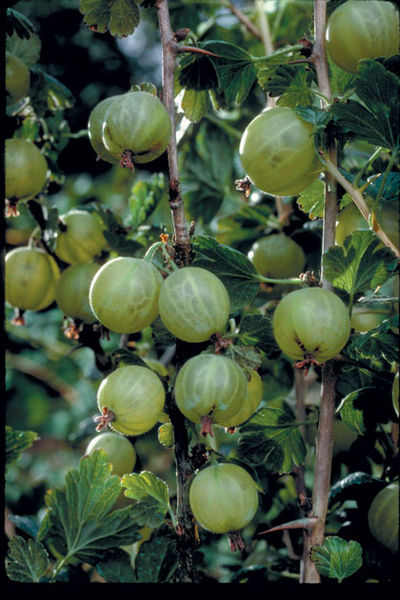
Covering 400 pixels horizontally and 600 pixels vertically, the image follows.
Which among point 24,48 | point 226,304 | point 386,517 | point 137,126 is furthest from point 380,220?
point 24,48

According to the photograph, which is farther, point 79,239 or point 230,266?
point 79,239

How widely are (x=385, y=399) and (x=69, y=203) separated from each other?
5.87 ft

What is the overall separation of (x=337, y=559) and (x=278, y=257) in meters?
0.63

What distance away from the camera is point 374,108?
0.66 m

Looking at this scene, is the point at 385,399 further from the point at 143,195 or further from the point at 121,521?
the point at 143,195

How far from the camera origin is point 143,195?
129 cm

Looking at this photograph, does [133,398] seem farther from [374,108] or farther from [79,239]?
[79,239]

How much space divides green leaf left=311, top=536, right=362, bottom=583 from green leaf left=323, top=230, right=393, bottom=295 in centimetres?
30

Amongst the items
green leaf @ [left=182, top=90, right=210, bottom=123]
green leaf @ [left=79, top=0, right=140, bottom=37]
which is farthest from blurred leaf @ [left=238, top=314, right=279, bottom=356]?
green leaf @ [left=79, top=0, right=140, bottom=37]

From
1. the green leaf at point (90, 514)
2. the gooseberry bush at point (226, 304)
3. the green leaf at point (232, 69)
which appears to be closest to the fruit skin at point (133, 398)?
the gooseberry bush at point (226, 304)

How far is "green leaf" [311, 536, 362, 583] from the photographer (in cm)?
68

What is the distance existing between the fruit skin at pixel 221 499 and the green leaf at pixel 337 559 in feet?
0.31

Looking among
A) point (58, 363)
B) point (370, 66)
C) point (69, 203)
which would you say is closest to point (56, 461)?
point (58, 363)

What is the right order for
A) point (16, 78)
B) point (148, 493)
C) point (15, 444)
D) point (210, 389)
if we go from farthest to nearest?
point (16, 78)
point (15, 444)
point (148, 493)
point (210, 389)
